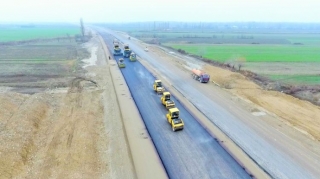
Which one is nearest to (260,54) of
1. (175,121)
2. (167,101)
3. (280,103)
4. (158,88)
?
(280,103)

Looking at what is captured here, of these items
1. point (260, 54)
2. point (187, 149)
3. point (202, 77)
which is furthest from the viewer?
point (260, 54)

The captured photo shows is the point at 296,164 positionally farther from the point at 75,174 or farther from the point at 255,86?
the point at 255,86

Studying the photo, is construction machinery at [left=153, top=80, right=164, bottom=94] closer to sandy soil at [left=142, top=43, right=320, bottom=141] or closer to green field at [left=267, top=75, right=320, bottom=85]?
sandy soil at [left=142, top=43, right=320, bottom=141]

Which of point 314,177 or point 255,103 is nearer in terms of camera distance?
point 314,177

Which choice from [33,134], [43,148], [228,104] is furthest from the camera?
[228,104]

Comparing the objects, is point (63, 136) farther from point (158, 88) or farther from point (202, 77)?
point (202, 77)

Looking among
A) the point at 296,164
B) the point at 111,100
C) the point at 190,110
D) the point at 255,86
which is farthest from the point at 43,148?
the point at 255,86
